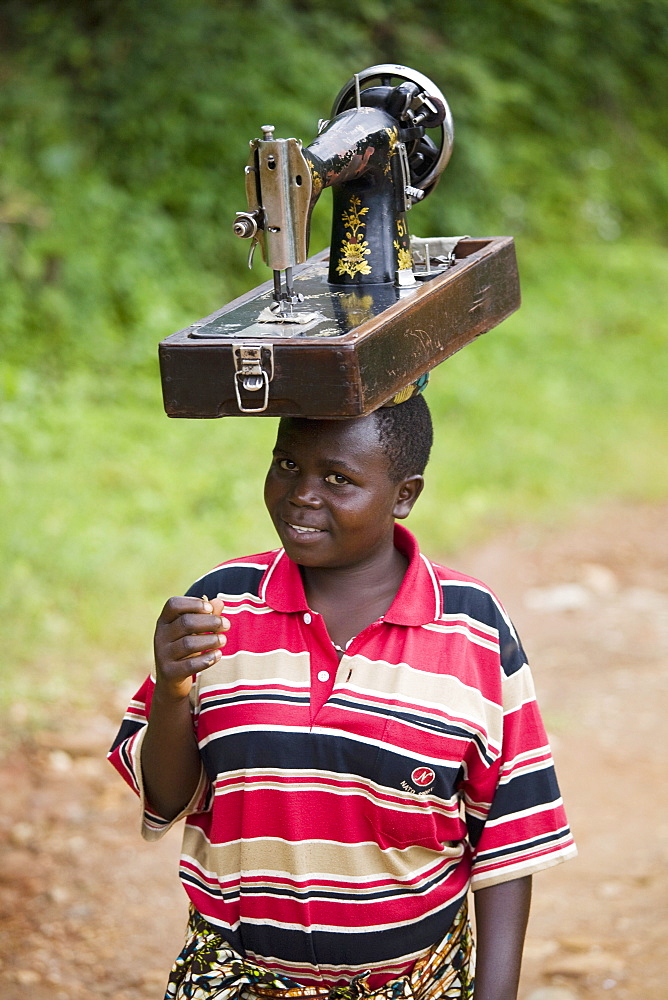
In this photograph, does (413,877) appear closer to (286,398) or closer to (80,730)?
(286,398)

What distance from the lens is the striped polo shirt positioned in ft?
6.02

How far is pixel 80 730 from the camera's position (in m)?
4.20

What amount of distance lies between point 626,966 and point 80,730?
75.4 inches

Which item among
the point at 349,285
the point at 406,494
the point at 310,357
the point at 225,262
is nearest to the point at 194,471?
the point at 225,262

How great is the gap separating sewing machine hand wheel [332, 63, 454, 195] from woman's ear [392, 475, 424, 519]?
22.1 inches

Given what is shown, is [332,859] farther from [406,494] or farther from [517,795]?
[406,494]

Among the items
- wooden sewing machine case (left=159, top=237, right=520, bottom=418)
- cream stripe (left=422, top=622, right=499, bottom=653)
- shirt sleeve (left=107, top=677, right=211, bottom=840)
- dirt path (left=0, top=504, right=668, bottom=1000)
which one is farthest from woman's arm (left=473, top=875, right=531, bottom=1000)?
dirt path (left=0, top=504, right=668, bottom=1000)

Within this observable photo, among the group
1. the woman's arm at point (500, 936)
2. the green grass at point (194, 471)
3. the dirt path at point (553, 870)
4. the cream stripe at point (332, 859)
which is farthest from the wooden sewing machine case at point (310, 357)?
the green grass at point (194, 471)

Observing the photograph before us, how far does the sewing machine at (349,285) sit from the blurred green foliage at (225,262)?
2674mm

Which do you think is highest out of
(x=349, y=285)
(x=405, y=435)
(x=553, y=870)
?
(x=349, y=285)

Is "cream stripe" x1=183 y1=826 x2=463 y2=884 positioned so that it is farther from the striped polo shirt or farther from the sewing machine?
the sewing machine

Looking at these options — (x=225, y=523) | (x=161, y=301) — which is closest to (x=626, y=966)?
(x=225, y=523)

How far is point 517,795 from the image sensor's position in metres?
1.91

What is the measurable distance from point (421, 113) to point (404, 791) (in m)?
1.12
